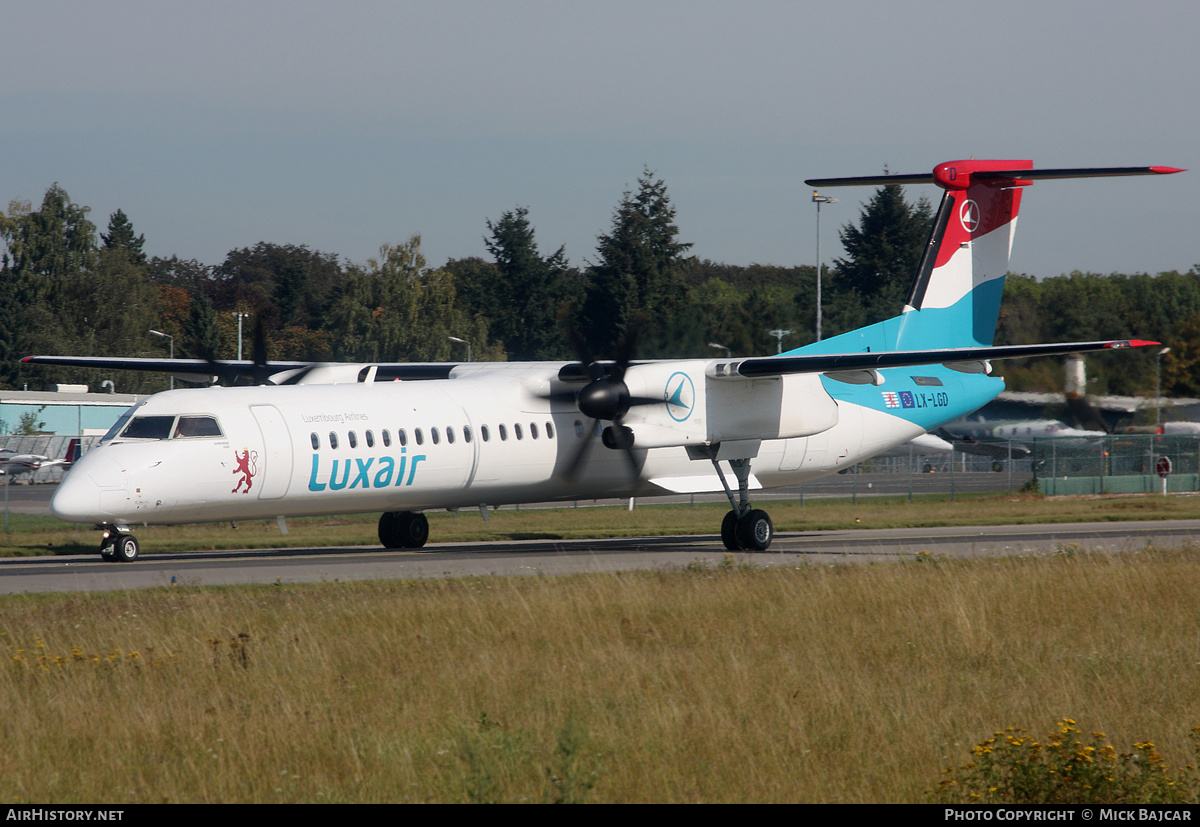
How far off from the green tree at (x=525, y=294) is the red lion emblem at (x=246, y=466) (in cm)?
6730

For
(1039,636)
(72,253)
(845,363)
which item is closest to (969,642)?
(1039,636)

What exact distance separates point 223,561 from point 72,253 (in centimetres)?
7037

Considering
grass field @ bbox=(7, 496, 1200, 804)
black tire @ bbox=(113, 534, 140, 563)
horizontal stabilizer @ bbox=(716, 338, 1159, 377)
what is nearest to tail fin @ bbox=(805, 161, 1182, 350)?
horizontal stabilizer @ bbox=(716, 338, 1159, 377)

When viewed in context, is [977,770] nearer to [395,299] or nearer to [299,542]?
[299,542]

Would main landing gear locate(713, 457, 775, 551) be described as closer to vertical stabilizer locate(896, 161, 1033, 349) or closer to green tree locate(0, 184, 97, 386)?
vertical stabilizer locate(896, 161, 1033, 349)

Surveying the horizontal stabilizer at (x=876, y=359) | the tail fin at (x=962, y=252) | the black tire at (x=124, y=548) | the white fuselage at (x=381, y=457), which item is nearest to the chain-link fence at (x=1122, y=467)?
the tail fin at (x=962, y=252)

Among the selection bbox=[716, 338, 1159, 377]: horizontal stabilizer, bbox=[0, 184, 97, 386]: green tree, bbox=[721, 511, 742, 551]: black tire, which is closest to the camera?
bbox=[716, 338, 1159, 377]: horizontal stabilizer

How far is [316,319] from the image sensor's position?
10169cm

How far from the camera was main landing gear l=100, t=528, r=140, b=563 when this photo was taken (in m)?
20.2

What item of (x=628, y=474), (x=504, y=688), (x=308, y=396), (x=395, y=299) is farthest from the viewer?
(x=395, y=299)

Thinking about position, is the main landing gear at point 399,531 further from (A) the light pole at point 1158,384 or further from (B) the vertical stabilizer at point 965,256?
(A) the light pole at point 1158,384

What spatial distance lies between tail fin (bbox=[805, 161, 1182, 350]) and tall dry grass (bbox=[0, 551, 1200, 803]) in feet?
39.5

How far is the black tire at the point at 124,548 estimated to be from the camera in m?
20.2

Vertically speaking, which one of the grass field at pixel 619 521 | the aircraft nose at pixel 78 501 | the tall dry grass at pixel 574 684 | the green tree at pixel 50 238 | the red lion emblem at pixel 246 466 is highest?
the green tree at pixel 50 238
